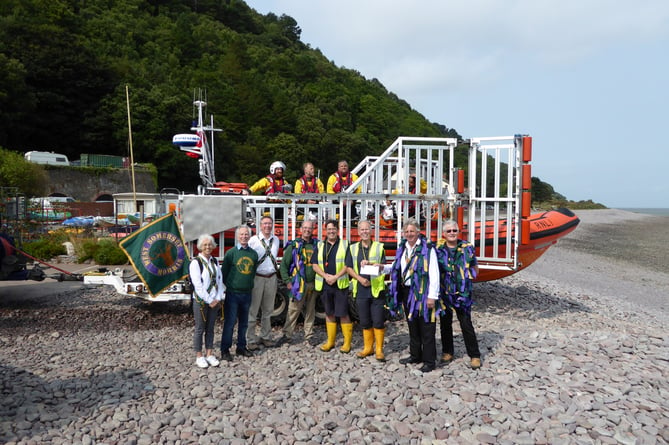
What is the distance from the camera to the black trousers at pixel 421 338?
16.2 feet

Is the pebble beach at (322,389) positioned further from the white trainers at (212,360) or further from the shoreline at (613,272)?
the shoreline at (613,272)

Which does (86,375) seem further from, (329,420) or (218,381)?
(329,420)

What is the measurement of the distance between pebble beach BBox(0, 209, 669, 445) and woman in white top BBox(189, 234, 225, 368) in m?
0.24

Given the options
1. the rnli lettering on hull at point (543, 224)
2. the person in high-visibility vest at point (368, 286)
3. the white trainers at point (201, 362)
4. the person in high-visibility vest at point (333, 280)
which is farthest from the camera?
the rnli lettering on hull at point (543, 224)

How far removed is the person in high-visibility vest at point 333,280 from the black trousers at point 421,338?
75cm

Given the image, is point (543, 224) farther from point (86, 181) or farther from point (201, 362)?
point (86, 181)

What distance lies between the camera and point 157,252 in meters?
6.15

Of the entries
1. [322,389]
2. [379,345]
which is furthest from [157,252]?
[379,345]

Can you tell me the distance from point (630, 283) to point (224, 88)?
5741cm

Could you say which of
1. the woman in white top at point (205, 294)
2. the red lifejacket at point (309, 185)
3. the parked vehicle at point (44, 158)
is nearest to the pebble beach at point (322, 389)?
the woman in white top at point (205, 294)

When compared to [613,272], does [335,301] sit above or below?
above

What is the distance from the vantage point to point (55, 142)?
40.8 meters

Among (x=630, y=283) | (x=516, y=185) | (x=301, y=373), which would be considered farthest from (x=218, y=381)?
(x=630, y=283)

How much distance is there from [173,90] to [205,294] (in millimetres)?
48332
